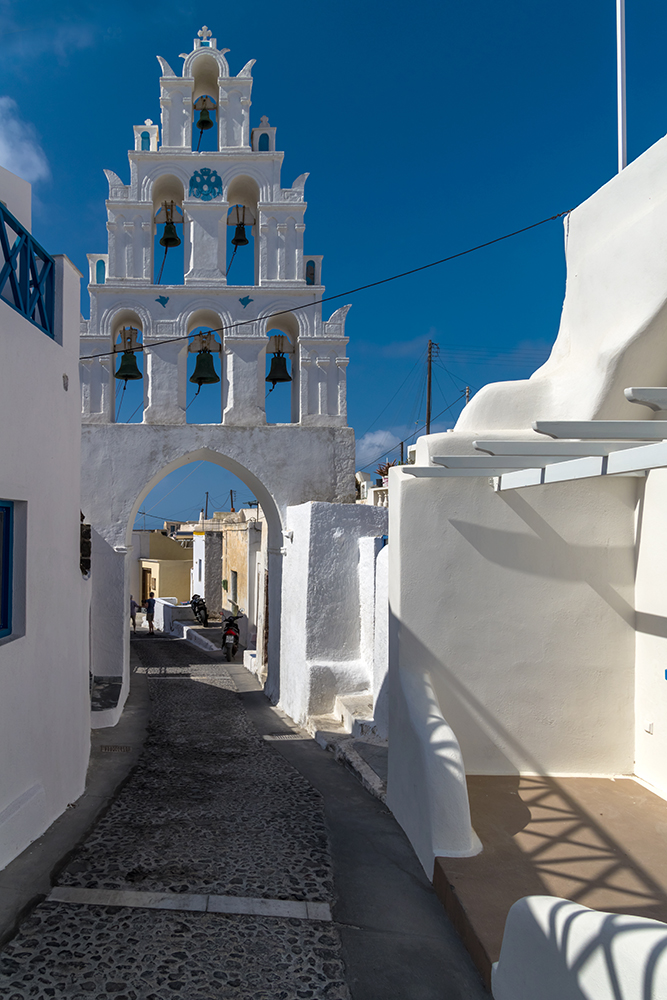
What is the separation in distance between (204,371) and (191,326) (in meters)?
0.80

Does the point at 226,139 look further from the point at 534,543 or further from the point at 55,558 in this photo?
the point at 534,543

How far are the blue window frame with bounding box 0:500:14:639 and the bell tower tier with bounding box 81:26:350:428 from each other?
6.46 meters

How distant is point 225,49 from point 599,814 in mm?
11988

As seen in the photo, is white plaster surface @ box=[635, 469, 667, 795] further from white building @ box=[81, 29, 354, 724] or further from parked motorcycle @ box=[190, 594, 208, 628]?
parked motorcycle @ box=[190, 594, 208, 628]

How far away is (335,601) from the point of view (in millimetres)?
10594

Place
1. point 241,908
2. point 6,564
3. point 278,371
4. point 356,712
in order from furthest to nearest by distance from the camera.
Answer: point 278,371, point 356,712, point 6,564, point 241,908

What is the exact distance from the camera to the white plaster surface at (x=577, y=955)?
2.45 meters

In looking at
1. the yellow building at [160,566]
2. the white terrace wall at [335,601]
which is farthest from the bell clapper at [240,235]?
the yellow building at [160,566]

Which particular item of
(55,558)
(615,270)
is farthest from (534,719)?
(55,558)

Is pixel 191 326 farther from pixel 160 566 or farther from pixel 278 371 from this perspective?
pixel 160 566

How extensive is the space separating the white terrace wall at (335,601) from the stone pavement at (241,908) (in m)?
3.48

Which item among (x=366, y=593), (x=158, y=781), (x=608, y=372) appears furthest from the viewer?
(x=366, y=593)

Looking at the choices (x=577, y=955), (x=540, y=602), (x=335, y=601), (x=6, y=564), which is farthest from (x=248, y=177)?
(x=577, y=955)

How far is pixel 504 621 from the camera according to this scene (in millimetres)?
5551
